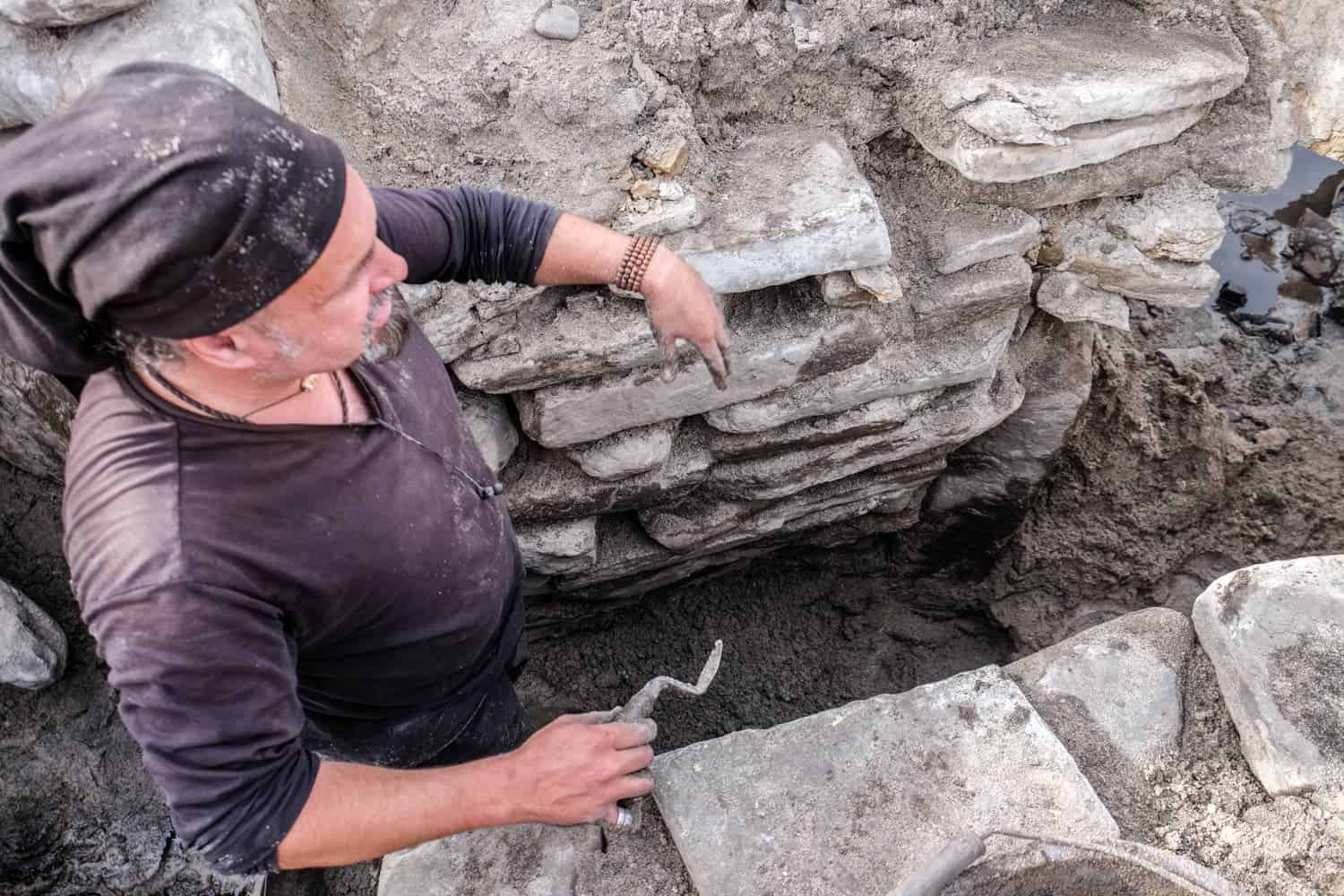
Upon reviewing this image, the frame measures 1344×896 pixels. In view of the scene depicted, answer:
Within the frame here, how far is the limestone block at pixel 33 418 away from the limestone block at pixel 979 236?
207 cm

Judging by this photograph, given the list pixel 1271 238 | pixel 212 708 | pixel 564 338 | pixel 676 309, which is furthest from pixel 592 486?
pixel 1271 238

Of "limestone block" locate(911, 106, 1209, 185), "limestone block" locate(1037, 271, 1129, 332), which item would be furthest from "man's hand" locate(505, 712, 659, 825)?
"limestone block" locate(1037, 271, 1129, 332)

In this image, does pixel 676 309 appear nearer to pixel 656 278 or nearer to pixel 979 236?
pixel 656 278

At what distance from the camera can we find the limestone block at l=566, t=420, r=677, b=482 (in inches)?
98.3

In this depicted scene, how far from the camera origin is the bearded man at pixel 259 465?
1.04m

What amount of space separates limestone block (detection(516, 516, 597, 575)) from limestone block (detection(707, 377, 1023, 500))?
1.24 feet

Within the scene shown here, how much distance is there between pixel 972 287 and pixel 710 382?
727mm

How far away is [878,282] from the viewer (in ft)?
7.66

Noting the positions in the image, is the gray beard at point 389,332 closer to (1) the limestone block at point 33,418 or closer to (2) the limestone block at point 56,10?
(2) the limestone block at point 56,10

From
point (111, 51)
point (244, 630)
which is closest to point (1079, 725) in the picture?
point (244, 630)

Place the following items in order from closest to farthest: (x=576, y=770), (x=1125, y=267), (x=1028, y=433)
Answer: (x=576, y=770)
(x=1125, y=267)
(x=1028, y=433)

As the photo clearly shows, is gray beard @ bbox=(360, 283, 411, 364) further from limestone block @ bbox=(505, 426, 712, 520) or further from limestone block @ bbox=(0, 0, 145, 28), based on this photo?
limestone block @ bbox=(505, 426, 712, 520)

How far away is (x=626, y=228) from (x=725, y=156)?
1.29 feet

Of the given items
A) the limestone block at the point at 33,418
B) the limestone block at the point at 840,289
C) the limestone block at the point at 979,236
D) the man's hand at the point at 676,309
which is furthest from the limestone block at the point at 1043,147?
the limestone block at the point at 33,418
